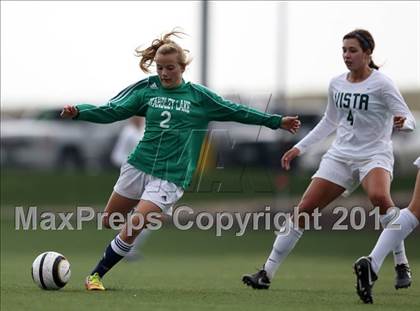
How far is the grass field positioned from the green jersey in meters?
1.14

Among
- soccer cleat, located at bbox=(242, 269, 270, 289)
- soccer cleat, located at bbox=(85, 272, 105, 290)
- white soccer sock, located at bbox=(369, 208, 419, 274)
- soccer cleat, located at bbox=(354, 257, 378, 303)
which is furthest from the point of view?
soccer cleat, located at bbox=(242, 269, 270, 289)

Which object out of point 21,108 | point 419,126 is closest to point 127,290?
point 419,126

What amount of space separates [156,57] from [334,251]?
9.48 meters

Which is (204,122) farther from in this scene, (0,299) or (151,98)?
(0,299)

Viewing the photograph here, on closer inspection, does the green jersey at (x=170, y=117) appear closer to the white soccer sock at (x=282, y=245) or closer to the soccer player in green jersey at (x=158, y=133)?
the soccer player in green jersey at (x=158, y=133)

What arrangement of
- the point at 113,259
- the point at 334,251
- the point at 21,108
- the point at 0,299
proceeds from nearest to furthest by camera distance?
the point at 0,299, the point at 113,259, the point at 334,251, the point at 21,108

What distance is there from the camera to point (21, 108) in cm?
6650

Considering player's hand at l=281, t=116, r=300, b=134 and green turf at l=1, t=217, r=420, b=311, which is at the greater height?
player's hand at l=281, t=116, r=300, b=134

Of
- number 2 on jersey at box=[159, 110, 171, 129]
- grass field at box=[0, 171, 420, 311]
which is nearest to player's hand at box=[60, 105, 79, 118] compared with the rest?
number 2 on jersey at box=[159, 110, 171, 129]

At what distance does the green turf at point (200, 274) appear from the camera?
9.70 metres

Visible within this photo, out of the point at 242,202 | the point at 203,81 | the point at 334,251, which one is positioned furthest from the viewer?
the point at 242,202

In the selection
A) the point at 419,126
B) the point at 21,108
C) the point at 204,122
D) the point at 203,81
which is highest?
the point at 204,122

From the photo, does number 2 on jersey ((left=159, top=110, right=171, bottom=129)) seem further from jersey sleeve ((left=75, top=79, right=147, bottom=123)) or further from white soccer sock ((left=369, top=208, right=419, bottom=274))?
white soccer sock ((left=369, top=208, right=419, bottom=274))

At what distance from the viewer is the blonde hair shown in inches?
418
